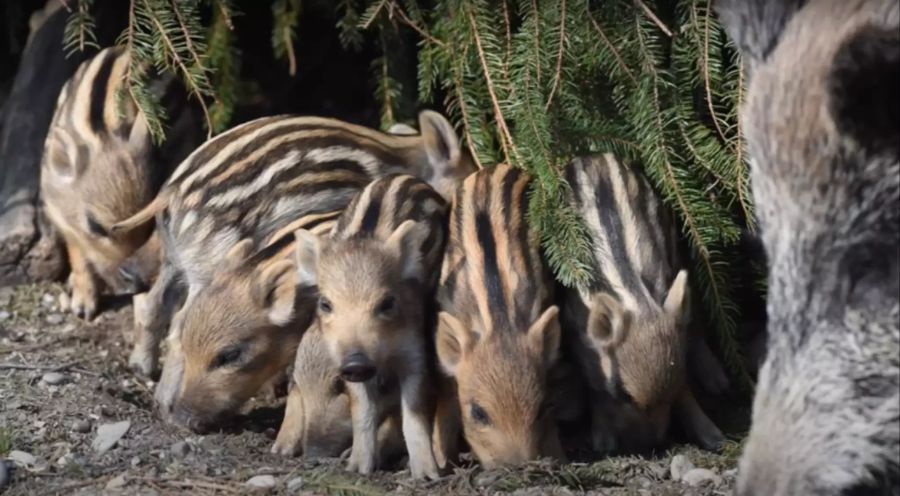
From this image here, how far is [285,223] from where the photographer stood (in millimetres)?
4863

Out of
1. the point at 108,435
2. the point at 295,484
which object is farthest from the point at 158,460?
the point at 295,484

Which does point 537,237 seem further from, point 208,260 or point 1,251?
point 1,251

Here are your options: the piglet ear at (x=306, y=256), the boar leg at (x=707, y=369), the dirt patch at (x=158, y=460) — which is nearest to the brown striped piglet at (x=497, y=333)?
the dirt patch at (x=158, y=460)

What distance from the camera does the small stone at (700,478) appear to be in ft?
12.9

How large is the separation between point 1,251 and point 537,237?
2.36 metres

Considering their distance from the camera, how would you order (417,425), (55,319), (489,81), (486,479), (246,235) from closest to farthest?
(486,479) < (417,425) < (489,81) < (246,235) < (55,319)

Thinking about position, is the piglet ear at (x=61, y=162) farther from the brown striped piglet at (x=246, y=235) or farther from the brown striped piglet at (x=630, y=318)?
the brown striped piglet at (x=630, y=318)

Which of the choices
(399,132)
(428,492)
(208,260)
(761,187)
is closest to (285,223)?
(208,260)

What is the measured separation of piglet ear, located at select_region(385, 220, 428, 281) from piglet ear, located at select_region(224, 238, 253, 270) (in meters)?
0.61

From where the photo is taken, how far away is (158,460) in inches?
159

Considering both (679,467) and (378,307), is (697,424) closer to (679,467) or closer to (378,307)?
(679,467)

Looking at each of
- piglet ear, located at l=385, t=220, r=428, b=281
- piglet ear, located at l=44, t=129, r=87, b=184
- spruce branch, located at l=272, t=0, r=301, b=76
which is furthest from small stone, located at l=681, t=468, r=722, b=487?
piglet ear, located at l=44, t=129, r=87, b=184

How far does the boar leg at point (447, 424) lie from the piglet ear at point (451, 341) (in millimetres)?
66

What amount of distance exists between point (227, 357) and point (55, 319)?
3.79 ft
